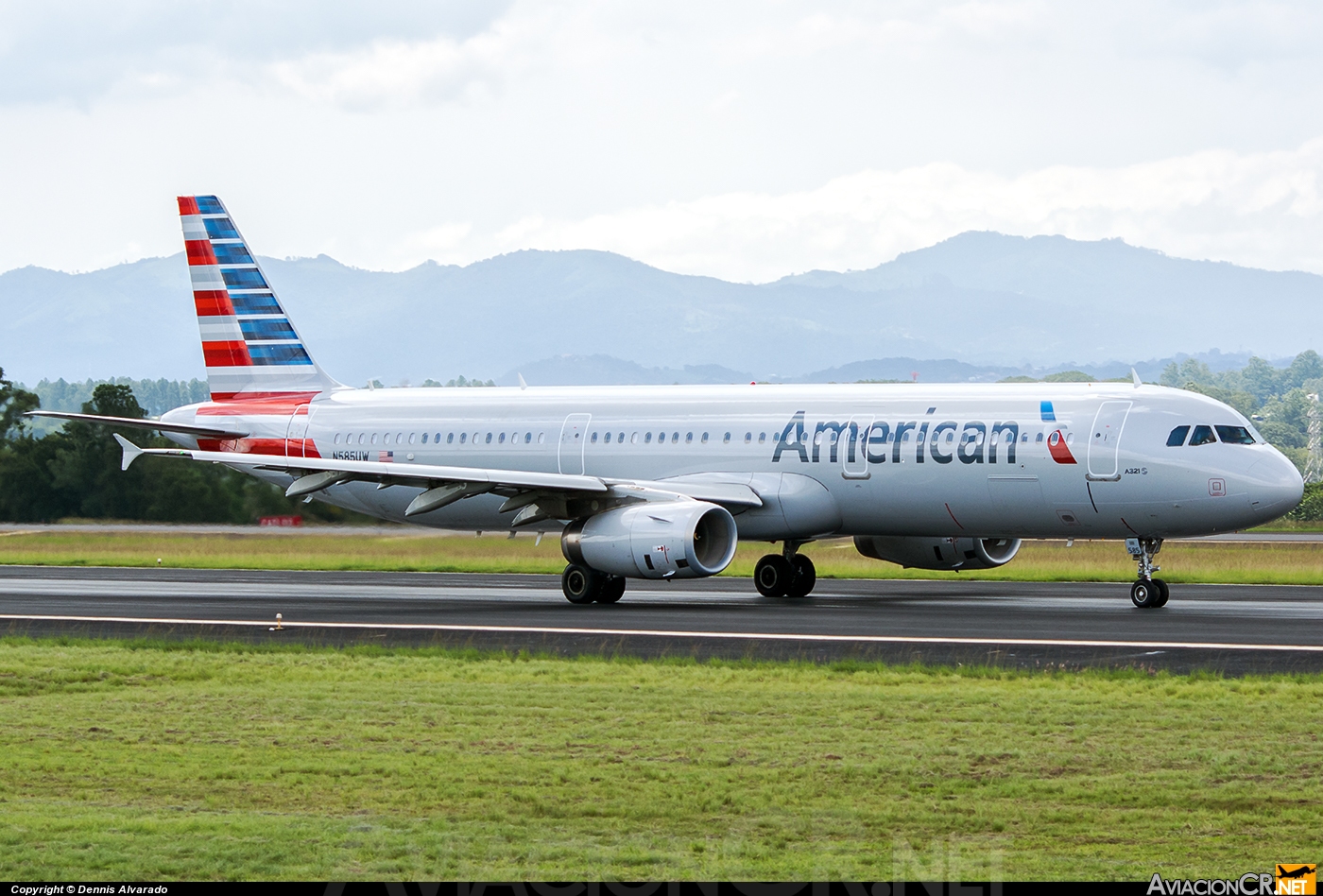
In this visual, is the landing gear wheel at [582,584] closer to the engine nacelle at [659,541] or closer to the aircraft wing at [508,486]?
the engine nacelle at [659,541]

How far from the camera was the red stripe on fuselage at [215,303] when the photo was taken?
42094mm

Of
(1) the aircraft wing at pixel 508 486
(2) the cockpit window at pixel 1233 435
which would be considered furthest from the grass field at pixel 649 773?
(1) the aircraft wing at pixel 508 486

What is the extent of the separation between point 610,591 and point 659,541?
7.91ft

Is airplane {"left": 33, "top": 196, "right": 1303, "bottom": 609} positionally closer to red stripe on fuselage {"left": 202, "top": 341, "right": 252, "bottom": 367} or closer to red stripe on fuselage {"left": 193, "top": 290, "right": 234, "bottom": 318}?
red stripe on fuselage {"left": 202, "top": 341, "right": 252, "bottom": 367}

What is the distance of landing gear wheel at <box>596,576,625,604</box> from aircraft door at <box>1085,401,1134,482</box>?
29.1 feet

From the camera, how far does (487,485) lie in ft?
107

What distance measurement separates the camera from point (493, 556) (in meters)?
48.5

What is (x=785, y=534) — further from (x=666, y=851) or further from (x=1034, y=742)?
(x=666, y=851)

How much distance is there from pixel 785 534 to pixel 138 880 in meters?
24.0

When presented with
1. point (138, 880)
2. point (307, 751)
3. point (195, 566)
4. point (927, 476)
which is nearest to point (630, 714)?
point (307, 751)

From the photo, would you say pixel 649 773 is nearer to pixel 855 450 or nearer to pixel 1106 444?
pixel 1106 444

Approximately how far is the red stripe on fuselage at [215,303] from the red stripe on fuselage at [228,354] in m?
0.80

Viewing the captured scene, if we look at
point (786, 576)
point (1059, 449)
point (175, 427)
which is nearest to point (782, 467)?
point (786, 576)

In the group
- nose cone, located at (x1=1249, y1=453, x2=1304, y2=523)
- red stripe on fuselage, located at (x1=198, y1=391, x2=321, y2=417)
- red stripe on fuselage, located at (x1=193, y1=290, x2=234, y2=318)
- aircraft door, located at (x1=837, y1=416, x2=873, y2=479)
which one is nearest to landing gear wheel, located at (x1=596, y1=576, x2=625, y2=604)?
aircraft door, located at (x1=837, y1=416, x2=873, y2=479)
